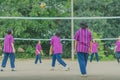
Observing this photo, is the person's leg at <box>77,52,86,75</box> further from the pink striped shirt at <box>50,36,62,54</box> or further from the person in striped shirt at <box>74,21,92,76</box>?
the pink striped shirt at <box>50,36,62,54</box>

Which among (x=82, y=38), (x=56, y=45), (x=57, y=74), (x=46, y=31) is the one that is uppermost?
(x=82, y=38)

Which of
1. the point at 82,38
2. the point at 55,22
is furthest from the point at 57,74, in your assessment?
the point at 55,22

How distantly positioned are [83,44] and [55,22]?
26.4m

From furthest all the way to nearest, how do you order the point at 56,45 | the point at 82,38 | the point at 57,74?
1. the point at 56,45
2. the point at 57,74
3. the point at 82,38

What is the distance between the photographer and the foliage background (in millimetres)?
38781

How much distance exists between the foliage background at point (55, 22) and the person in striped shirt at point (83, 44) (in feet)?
74.3

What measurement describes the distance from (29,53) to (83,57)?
2450cm

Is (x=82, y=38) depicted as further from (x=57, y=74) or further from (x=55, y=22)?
(x=55, y=22)

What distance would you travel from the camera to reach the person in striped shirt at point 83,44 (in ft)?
47.7

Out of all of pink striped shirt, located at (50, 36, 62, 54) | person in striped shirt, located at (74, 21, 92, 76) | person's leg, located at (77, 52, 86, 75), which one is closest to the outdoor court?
person's leg, located at (77, 52, 86, 75)

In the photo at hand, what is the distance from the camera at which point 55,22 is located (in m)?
41.0

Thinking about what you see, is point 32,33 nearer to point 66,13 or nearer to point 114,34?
point 66,13

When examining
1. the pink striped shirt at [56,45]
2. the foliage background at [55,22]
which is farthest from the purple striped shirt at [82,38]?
the foliage background at [55,22]

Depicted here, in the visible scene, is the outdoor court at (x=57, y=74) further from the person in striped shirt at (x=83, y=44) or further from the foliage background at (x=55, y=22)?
the foliage background at (x=55, y=22)
